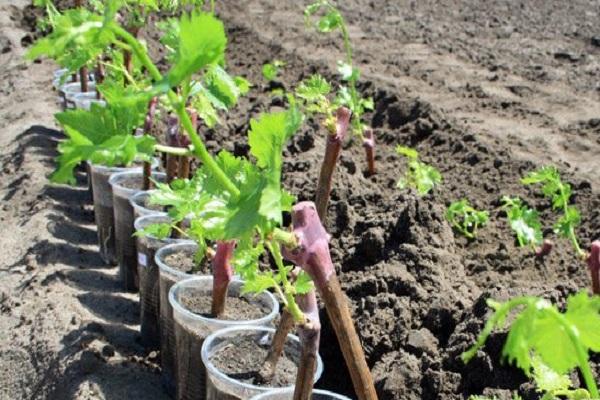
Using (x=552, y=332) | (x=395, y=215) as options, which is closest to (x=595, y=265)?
(x=395, y=215)

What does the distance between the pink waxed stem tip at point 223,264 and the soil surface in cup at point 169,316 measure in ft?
1.08

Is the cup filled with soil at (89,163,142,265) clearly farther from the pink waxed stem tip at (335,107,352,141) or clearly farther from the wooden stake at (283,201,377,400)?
the wooden stake at (283,201,377,400)

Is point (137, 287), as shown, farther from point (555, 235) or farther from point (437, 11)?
point (437, 11)

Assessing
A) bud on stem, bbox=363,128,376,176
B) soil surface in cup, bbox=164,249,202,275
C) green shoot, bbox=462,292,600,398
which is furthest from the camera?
bud on stem, bbox=363,128,376,176

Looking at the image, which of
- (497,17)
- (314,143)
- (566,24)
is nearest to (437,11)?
(497,17)

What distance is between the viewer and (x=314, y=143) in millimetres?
5949

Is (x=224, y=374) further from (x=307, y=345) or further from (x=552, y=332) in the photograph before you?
(x=552, y=332)

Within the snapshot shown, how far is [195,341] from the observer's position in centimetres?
320

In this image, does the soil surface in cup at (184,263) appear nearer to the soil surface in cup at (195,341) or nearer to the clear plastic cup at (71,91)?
the soil surface in cup at (195,341)

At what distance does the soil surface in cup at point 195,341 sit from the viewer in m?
3.17

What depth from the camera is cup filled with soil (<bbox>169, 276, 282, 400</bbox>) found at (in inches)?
125

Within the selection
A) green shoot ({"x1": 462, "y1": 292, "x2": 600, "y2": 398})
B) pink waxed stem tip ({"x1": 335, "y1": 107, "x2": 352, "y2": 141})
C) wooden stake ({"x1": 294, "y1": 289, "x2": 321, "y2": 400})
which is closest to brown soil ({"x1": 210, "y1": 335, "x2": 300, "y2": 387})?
wooden stake ({"x1": 294, "y1": 289, "x2": 321, "y2": 400})

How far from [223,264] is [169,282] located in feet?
1.64

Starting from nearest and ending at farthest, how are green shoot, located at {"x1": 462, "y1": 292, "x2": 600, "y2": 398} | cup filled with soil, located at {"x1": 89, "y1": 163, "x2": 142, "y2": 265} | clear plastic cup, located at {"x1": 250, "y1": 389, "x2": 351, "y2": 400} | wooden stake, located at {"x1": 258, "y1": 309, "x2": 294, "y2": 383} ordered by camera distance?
green shoot, located at {"x1": 462, "y1": 292, "x2": 600, "y2": 398} → clear plastic cup, located at {"x1": 250, "y1": 389, "x2": 351, "y2": 400} → wooden stake, located at {"x1": 258, "y1": 309, "x2": 294, "y2": 383} → cup filled with soil, located at {"x1": 89, "y1": 163, "x2": 142, "y2": 265}
